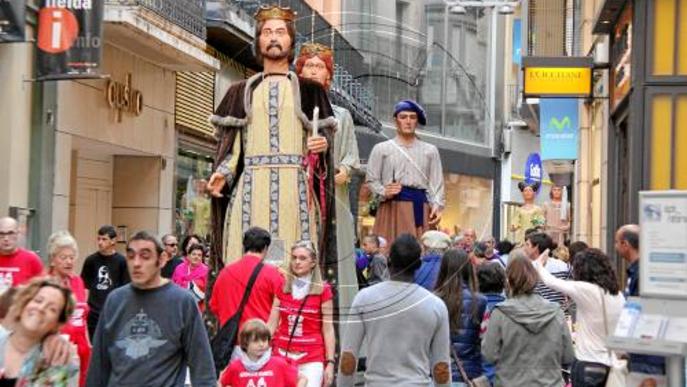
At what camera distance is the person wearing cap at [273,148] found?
11422mm

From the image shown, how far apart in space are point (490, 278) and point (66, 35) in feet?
26.7

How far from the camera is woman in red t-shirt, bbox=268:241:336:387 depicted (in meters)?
10.1

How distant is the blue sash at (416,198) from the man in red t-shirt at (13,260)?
3.08 metres

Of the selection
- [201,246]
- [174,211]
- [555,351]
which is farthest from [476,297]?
[174,211]

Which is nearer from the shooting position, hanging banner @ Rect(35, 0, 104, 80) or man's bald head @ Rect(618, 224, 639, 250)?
man's bald head @ Rect(618, 224, 639, 250)

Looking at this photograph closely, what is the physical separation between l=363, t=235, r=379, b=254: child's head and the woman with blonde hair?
6290 mm

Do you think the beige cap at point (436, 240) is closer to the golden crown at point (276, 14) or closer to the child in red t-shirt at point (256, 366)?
the golden crown at point (276, 14)

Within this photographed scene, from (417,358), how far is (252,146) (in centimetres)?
345

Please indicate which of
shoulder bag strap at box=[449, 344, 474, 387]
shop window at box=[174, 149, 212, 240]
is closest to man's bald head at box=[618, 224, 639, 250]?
shoulder bag strap at box=[449, 344, 474, 387]

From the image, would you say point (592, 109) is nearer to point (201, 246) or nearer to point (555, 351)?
point (201, 246)

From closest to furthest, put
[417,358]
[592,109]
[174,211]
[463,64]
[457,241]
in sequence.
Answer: [417,358]
[463,64]
[457,241]
[174,211]
[592,109]

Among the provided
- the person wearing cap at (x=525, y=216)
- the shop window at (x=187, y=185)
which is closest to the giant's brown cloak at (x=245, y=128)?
the person wearing cap at (x=525, y=216)

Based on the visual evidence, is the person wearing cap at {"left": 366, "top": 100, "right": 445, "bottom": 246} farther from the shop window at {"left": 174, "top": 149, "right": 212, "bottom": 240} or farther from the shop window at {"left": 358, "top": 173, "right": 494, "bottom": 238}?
the shop window at {"left": 174, "top": 149, "right": 212, "bottom": 240}

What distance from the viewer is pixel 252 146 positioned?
11.5 m
